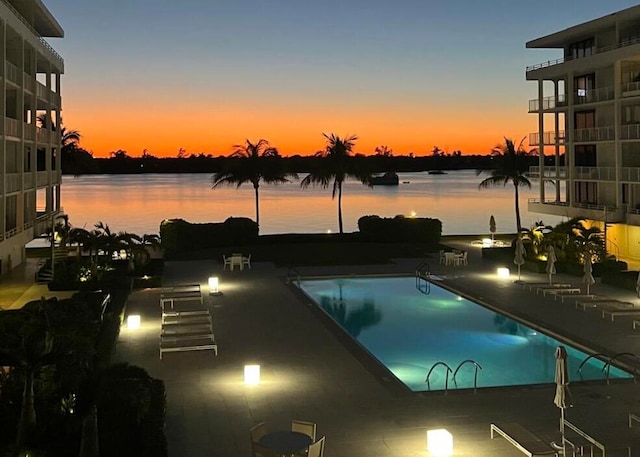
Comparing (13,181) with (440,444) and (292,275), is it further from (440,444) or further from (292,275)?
(440,444)

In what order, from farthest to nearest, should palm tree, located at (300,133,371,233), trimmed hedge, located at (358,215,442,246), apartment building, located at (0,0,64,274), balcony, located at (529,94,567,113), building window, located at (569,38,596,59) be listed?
1. palm tree, located at (300,133,371,233)
2. trimmed hedge, located at (358,215,442,246)
3. balcony, located at (529,94,567,113)
4. building window, located at (569,38,596,59)
5. apartment building, located at (0,0,64,274)

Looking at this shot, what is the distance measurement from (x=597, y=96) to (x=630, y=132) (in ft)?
10.3

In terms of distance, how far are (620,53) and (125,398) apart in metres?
28.6

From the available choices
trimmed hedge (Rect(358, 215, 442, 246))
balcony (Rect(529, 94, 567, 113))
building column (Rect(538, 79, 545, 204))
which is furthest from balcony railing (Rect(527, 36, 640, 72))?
trimmed hedge (Rect(358, 215, 442, 246))

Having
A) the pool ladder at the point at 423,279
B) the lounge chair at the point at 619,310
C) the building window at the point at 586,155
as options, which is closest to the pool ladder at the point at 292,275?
the pool ladder at the point at 423,279

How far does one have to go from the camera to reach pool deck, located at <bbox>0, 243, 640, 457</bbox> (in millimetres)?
10453

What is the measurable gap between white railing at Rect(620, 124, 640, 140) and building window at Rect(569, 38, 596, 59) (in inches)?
197

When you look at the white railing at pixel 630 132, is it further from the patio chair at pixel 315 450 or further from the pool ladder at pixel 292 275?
the patio chair at pixel 315 450

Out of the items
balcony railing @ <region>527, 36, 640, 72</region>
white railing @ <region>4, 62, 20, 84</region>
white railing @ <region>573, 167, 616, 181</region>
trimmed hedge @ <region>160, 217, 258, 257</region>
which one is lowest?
trimmed hedge @ <region>160, 217, 258, 257</region>

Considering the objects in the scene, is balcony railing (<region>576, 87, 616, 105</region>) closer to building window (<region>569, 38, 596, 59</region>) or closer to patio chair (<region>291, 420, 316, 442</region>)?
building window (<region>569, 38, 596, 59</region>)

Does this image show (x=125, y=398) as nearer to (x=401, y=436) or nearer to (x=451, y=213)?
(x=401, y=436)

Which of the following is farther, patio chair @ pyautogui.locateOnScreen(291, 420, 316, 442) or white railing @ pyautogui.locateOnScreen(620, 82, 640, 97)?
white railing @ pyautogui.locateOnScreen(620, 82, 640, 97)

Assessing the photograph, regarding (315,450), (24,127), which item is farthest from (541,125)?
(315,450)

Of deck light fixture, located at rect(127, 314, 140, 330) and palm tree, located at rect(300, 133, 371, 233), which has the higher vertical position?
palm tree, located at rect(300, 133, 371, 233)
